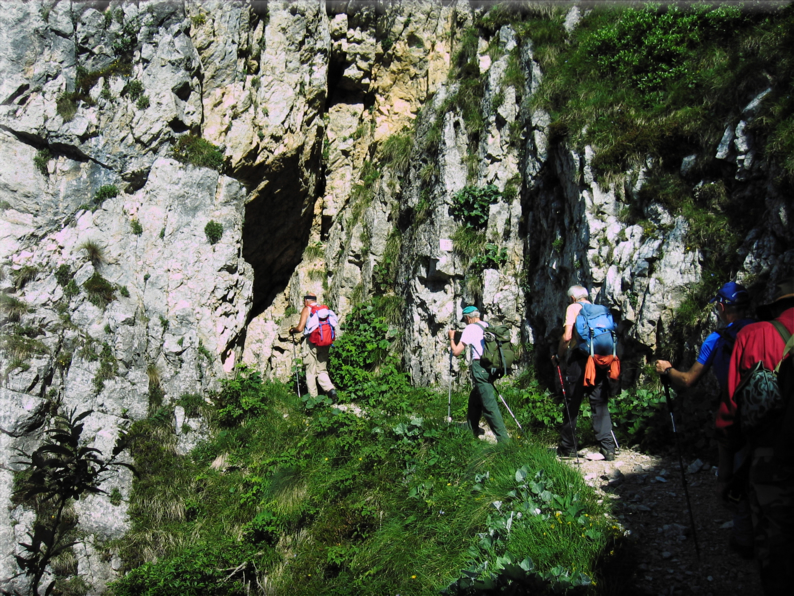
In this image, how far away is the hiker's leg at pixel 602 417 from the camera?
7109 millimetres

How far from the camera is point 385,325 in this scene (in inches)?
492

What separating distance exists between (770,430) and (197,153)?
10.9 metres

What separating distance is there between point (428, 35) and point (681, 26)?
6728 mm

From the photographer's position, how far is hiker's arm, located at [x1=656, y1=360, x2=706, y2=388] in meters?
4.86

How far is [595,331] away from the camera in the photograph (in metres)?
6.91

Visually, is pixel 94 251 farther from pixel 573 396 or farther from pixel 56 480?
pixel 573 396

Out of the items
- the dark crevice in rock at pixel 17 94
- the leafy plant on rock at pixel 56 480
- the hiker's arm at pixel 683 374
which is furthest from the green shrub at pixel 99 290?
the hiker's arm at pixel 683 374

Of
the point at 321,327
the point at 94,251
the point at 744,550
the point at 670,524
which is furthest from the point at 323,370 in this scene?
the point at 744,550

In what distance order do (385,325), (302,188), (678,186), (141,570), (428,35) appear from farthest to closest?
1. (428,35)
2. (302,188)
3. (385,325)
4. (678,186)
5. (141,570)

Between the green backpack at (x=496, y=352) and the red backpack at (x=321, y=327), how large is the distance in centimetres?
423

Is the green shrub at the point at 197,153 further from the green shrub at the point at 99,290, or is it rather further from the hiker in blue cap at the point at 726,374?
the hiker in blue cap at the point at 726,374

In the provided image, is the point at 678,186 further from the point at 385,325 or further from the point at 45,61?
the point at 45,61

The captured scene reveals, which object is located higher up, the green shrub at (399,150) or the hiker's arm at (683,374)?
the green shrub at (399,150)

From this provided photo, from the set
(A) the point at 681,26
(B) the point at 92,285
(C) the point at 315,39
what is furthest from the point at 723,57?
(B) the point at 92,285
